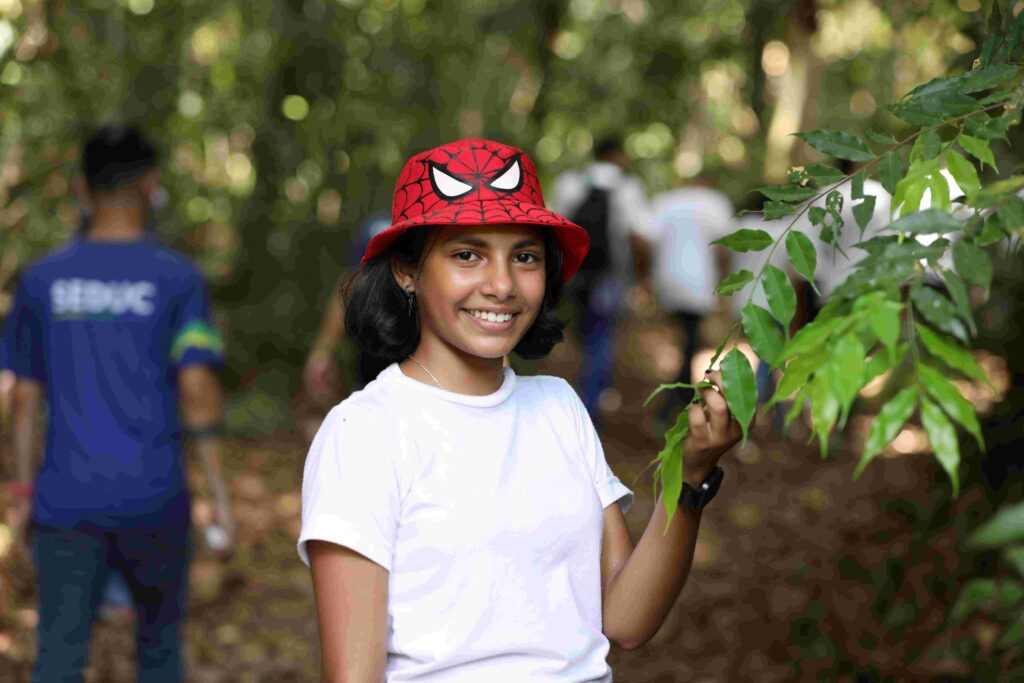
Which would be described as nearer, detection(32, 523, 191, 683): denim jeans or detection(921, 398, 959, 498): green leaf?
detection(921, 398, 959, 498): green leaf

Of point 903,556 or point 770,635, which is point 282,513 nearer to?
point 770,635

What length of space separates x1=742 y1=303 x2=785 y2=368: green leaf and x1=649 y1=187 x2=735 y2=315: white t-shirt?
24.7 feet

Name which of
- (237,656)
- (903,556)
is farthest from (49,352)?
(903,556)

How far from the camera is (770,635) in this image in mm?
6031

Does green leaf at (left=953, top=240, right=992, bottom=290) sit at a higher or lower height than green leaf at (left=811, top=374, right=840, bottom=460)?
higher

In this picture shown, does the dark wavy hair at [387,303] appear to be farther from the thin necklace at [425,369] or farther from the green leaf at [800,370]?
the green leaf at [800,370]

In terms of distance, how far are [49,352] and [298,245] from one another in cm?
701

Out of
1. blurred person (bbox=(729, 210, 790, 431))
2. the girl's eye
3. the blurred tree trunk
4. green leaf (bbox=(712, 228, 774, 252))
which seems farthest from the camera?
the blurred tree trunk

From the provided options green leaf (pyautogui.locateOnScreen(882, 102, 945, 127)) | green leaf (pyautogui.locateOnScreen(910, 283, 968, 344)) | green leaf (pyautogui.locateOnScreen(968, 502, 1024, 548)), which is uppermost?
green leaf (pyautogui.locateOnScreen(882, 102, 945, 127))

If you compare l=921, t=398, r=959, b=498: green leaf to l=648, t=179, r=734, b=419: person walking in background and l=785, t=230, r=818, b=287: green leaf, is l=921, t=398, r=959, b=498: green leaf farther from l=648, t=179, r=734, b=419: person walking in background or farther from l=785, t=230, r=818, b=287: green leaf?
l=648, t=179, r=734, b=419: person walking in background

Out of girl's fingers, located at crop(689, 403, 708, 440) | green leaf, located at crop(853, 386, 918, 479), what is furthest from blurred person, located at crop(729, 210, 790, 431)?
green leaf, located at crop(853, 386, 918, 479)

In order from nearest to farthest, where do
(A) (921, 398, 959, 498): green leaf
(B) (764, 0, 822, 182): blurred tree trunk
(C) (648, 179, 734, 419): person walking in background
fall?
(A) (921, 398, 959, 498): green leaf, (C) (648, 179, 734, 419): person walking in background, (B) (764, 0, 822, 182): blurred tree trunk

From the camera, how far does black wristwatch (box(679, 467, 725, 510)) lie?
7.57ft

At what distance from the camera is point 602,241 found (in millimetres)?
9430
